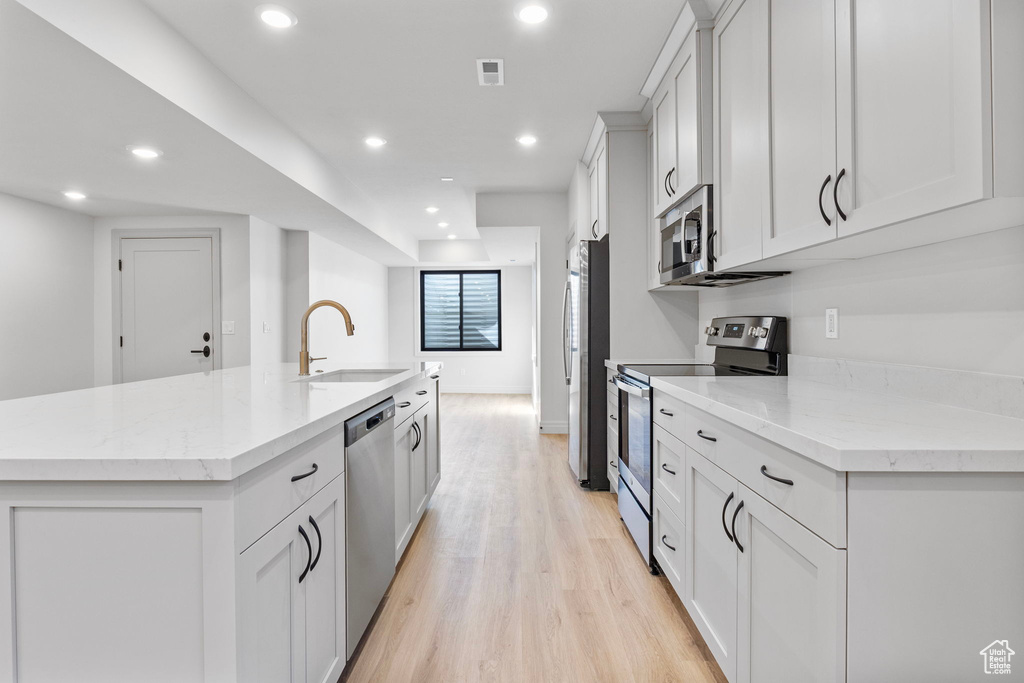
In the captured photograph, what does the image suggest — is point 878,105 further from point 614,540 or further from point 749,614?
point 614,540

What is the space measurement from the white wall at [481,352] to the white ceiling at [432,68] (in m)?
4.63

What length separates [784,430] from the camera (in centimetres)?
113

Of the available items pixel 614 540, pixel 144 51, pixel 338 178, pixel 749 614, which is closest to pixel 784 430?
pixel 749 614

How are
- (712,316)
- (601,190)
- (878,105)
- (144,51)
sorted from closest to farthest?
(878,105), (144,51), (712,316), (601,190)

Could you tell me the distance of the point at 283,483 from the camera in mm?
1207

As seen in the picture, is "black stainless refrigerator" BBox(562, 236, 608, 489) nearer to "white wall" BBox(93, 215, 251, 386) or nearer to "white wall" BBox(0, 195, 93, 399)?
"white wall" BBox(93, 215, 251, 386)

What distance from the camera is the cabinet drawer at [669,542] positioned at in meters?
1.92

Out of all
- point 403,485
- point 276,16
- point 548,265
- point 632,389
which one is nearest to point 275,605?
point 403,485

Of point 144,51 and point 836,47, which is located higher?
point 144,51

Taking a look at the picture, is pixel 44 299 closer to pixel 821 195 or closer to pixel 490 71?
pixel 490 71

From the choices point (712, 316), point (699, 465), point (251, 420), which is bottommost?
point (699, 465)

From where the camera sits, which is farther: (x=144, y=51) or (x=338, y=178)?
(x=338, y=178)

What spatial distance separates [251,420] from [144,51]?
194 centimetres

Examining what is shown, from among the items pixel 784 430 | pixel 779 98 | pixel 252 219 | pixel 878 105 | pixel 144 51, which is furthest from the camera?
pixel 252 219
